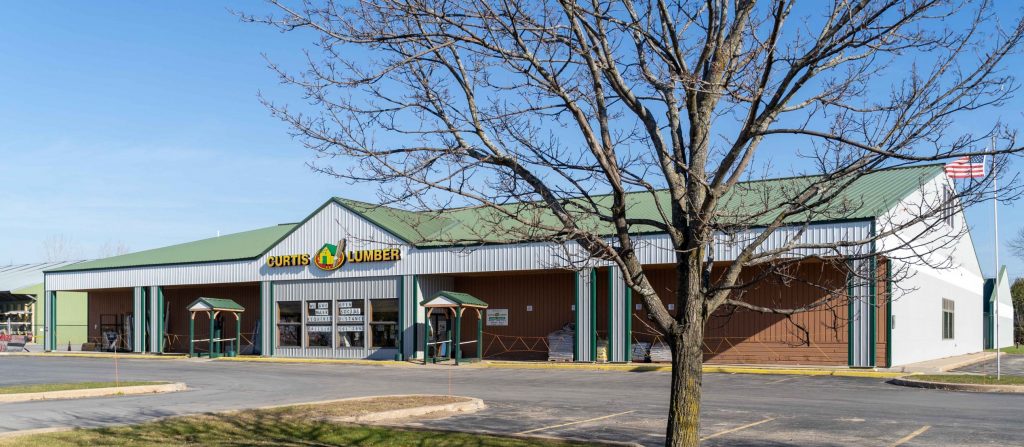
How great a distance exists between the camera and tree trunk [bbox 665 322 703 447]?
822 centimetres

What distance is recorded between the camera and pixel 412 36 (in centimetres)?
854

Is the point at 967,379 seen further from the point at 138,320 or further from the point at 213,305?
the point at 138,320

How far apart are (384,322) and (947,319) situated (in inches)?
866

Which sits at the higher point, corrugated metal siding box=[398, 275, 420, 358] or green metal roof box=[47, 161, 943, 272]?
green metal roof box=[47, 161, 943, 272]

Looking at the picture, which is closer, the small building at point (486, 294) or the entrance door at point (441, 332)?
the small building at point (486, 294)

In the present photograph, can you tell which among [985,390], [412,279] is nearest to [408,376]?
[412,279]

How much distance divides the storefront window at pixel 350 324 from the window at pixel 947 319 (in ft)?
72.9

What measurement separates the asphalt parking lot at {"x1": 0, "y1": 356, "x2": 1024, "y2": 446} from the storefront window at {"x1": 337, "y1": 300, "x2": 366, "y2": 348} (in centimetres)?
805

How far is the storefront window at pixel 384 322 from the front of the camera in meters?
37.0

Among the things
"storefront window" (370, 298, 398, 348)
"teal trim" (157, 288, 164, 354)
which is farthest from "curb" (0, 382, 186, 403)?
"teal trim" (157, 288, 164, 354)

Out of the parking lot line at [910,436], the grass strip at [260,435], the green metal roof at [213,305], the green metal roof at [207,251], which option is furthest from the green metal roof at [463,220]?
the parking lot line at [910,436]

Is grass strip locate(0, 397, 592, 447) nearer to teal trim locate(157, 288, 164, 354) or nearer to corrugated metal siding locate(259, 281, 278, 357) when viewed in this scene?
corrugated metal siding locate(259, 281, 278, 357)

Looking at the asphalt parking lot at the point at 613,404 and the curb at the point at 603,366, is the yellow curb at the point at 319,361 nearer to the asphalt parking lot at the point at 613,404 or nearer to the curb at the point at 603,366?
the curb at the point at 603,366

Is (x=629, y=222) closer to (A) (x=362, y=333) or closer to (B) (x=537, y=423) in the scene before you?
(B) (x=537, y=423)
